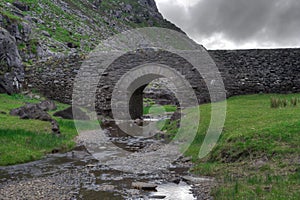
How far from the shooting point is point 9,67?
89.2 feet

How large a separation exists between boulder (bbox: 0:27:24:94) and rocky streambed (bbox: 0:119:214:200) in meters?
13.6

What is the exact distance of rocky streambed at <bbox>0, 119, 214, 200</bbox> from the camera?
28.8 feet

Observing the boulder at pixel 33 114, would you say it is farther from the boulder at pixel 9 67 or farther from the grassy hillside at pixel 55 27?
the grassy hillside at pixel 55 27

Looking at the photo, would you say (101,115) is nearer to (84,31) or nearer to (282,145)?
(282,145)

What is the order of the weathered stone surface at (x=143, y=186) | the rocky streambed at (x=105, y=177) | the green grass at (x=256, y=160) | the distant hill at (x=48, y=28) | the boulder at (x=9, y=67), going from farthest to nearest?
the distant hill at (x=48, y=28) → the boulder at (x=9, y=67) → the weathered stone surface at (x=143, y=186) → the rocky streambed at (x=105, y=177) → the green grass at (x=256, y=160)

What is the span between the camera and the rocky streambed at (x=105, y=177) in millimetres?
8789

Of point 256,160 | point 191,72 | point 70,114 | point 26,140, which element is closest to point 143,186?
point 256,160

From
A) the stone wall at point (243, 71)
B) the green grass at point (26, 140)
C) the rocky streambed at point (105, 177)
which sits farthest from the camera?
the stone wall at point (243, 71)

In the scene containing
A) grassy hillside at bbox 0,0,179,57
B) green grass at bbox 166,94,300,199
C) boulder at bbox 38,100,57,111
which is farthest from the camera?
grassy hillside at bbox 0,0,179,57

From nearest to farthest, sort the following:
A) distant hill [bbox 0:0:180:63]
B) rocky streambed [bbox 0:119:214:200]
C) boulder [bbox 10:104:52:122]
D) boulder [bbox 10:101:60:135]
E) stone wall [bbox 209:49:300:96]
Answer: rocky streambed [bbox 0:119:214:200] < boulder [bbox 10:101:60:135] < boulder [bbox 10:104:52:122] < stone wall [bbox 209:49:300:96] < distant hill [bbox 0:0:180:63]

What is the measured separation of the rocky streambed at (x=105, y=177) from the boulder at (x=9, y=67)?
44.7 ft

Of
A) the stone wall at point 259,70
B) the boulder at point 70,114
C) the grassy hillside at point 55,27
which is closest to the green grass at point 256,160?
the boulder at point 70,114

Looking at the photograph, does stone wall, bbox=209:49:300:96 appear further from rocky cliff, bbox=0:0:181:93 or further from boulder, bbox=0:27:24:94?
rocky cliff, bbox=0:0:181:93

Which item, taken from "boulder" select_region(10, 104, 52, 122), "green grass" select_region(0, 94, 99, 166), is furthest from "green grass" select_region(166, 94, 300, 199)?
"boulder" select_region(10, 104, 52, 122)
